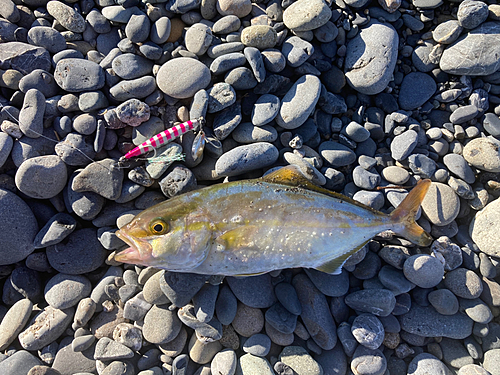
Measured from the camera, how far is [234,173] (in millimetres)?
4195

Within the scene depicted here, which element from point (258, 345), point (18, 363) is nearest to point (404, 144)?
point (258, 345)

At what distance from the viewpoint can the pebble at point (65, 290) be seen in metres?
4.21

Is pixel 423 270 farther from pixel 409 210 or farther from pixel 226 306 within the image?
pixel 226 306

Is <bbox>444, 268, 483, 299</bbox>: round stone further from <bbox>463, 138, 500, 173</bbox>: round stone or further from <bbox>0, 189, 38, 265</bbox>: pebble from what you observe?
<bbox>0, 189, 38, 265</bbox>: pebble

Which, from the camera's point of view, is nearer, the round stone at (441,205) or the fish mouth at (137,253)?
the fish mouth at (137,253)

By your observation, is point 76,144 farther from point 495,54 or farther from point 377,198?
point 495,54

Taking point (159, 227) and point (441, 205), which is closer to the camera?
point (159, 227)

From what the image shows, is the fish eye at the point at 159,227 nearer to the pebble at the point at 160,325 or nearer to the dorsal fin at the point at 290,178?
the dorsal fin at the point at 290,178

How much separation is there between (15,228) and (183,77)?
319cm

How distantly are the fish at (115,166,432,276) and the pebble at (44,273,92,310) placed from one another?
153 cm

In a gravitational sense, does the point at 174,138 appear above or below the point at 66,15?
below

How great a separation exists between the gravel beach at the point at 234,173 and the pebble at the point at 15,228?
0.08ft

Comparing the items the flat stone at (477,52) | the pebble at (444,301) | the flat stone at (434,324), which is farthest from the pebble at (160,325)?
the flat stone at (477,52)

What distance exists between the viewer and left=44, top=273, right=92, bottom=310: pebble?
4207mm
